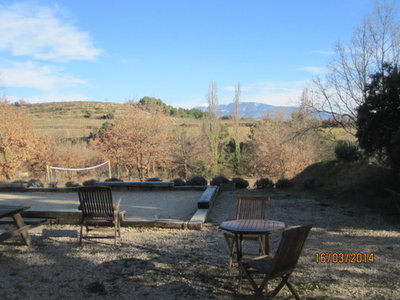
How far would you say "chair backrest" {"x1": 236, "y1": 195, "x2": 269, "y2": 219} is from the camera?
14.6ft

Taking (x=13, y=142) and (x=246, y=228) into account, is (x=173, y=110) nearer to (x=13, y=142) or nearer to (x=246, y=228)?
(x=13, y=142)

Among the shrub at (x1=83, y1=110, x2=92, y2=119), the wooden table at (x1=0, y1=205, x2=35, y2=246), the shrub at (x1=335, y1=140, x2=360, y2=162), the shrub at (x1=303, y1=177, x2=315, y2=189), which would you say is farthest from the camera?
the shrub at (x1=83, y1=110, x2=92, y2=119)

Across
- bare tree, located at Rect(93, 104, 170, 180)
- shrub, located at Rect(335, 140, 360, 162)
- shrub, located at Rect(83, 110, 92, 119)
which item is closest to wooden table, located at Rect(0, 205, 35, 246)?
shrub, located at Rect(335, 140, 360, 162)

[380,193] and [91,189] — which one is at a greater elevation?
[91,189]

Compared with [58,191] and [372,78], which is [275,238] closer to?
[372,78]

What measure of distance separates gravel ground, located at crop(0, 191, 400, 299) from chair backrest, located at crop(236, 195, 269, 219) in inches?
25.7

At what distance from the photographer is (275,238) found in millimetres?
5617

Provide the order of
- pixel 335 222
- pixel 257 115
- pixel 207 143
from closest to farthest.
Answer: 1. pixel 335 222
2. pixel 207 143
3. pixel 257 115

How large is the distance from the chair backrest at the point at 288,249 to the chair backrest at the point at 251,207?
1301 mm

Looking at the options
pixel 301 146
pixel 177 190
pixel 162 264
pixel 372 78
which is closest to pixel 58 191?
pixel 177 190

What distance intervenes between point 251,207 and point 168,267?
1.29 meters

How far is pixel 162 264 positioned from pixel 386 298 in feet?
8.05

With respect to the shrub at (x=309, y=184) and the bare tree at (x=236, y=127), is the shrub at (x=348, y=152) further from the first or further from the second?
the bare tree at (x=236, y=127)

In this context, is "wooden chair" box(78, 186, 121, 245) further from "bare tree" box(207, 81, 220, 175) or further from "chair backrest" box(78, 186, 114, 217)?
"bare tree" box(207, 81, 220, 175)
